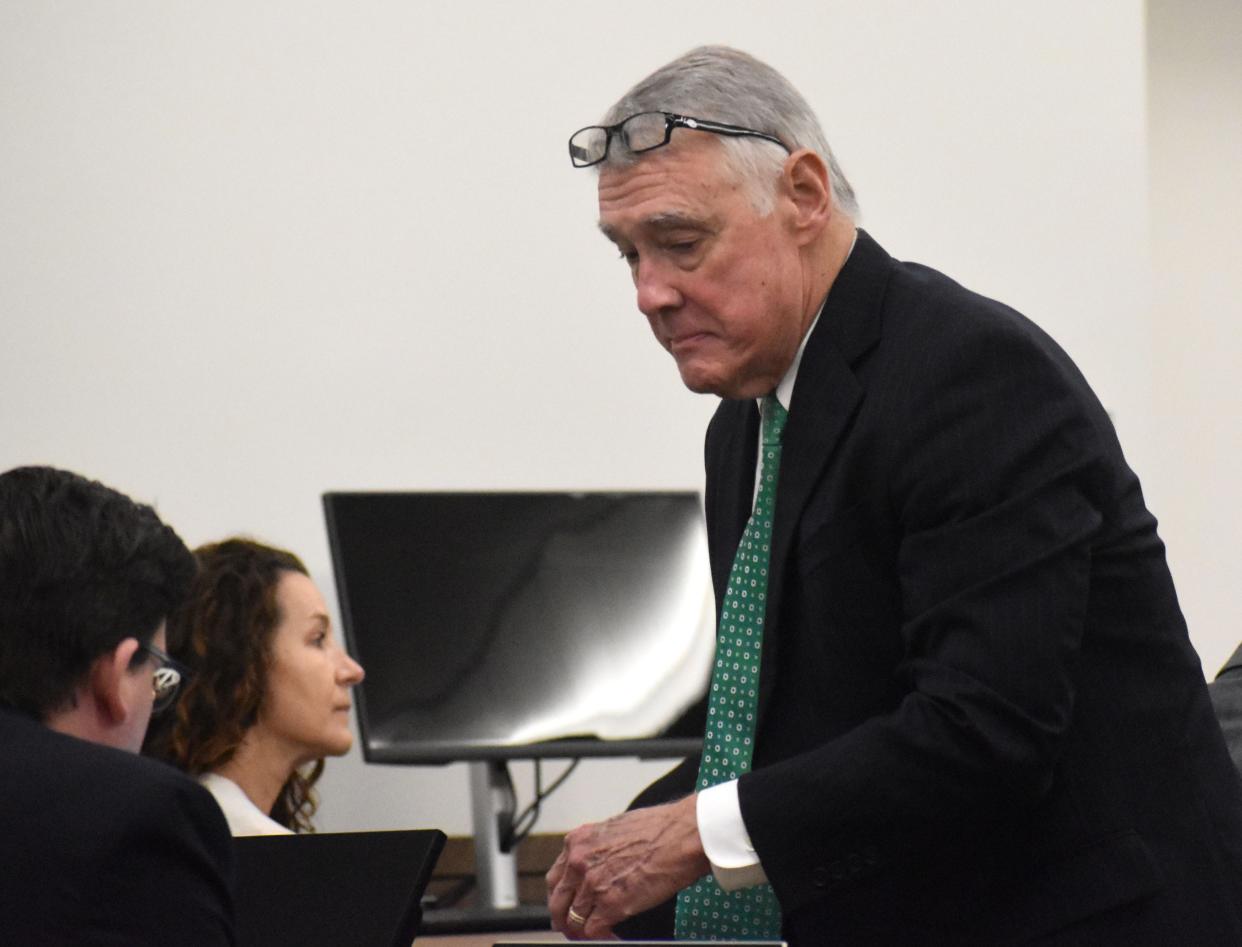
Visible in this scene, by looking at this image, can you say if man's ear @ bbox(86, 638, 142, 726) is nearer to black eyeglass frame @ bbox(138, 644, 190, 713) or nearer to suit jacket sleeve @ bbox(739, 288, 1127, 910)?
black eyeglass frame @ bbox(138, 644, 190, 713)

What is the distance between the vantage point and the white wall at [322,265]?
2.85 m

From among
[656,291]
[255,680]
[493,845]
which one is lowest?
[493,845]

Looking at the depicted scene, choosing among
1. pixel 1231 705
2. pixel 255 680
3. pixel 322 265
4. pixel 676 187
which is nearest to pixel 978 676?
pixel 676 187

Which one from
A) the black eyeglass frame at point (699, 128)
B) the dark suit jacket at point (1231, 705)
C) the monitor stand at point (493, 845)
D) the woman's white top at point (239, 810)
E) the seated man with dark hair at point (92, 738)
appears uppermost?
the black eyeglass frame at point (699, 128)

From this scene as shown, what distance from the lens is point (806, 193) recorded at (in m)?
1.29

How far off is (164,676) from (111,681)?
0.19ft

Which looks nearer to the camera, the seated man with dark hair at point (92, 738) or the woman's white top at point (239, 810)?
the seated man with dark hair at point (92, 738)

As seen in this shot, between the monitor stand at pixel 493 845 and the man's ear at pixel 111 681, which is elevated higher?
the man's ear at pixel 111 681

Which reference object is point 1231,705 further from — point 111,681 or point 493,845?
point 493,845

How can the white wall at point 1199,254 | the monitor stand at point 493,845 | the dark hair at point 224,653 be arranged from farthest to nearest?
the white wall at point 1199,254
the monitor stand at point 493,845
the dark hair at point 224,653

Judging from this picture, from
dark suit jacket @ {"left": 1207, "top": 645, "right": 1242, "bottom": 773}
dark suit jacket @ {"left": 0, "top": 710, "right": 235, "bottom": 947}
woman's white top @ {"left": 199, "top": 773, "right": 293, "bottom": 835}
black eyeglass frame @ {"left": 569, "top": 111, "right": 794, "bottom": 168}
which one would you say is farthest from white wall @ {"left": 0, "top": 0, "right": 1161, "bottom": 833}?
dark suit jacket @ {"left": 0, "top": 710, "right": 235, "bottom": 947}

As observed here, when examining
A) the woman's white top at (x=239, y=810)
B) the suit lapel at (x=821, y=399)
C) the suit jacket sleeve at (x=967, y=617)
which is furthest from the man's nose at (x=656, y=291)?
the woman's white top at (x=239, y=810)

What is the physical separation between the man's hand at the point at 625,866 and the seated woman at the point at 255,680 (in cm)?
132

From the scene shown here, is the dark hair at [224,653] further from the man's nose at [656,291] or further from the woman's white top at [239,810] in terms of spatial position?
the man's nose at [656,291]
